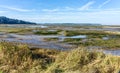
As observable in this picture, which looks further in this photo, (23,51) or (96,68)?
(23,51)

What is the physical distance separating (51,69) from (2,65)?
93.9 inches

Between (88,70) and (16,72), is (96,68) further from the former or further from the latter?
(16,72)

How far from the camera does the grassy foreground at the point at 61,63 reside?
9.46 m

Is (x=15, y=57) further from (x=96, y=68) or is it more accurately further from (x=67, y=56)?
(x=96, y=68)

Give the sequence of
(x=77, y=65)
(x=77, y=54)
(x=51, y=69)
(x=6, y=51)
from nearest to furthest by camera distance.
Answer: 1. (x=51, y=69)
2. (x=77, y=65)
3. (x=77, y=54)
4. (x=6, y=51)

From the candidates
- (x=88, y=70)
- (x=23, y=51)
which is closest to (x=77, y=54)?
(x=88, y=70)

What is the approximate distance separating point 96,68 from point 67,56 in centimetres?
178

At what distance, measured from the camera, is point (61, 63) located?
1046 cm

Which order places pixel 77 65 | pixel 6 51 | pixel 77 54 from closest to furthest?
1. pixel 77 65
2. pixel 77 54
3. pixel 6 51

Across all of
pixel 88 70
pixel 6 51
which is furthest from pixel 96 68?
pixel 6 51

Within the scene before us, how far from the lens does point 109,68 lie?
31.0 ft

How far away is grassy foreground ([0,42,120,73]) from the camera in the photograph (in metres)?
9.46

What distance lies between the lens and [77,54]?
10.8 meters

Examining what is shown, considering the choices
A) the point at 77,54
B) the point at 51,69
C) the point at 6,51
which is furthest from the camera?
the point at 6,51
